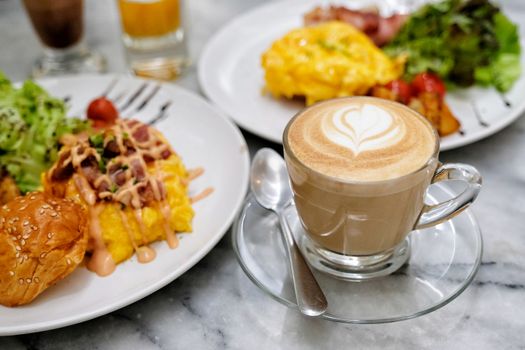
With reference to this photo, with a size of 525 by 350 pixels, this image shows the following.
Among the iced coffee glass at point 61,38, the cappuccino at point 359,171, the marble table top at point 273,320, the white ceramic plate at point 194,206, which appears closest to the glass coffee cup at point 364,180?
the cappuccino at point 359,171

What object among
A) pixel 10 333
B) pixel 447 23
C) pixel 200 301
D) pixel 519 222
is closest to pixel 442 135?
pixel 519 222

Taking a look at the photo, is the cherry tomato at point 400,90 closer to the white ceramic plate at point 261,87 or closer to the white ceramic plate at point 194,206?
the white ceramic plate at point 261,87

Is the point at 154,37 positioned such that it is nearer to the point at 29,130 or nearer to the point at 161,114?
the point at 161,114

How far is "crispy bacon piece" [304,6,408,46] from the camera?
251cm

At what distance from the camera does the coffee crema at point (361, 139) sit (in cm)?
129

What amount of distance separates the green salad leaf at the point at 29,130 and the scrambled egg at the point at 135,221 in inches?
12.7

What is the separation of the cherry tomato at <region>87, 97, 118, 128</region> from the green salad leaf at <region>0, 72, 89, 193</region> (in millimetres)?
79

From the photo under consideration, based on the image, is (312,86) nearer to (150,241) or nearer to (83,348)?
(150,241)

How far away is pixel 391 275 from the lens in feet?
4.58

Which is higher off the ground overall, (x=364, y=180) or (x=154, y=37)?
(x=364, y=180)

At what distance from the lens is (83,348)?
1337mm

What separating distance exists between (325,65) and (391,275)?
1.02m

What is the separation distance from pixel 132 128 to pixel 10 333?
74 centimetres

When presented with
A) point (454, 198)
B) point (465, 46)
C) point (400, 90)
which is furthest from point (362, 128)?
point (465, 46)
